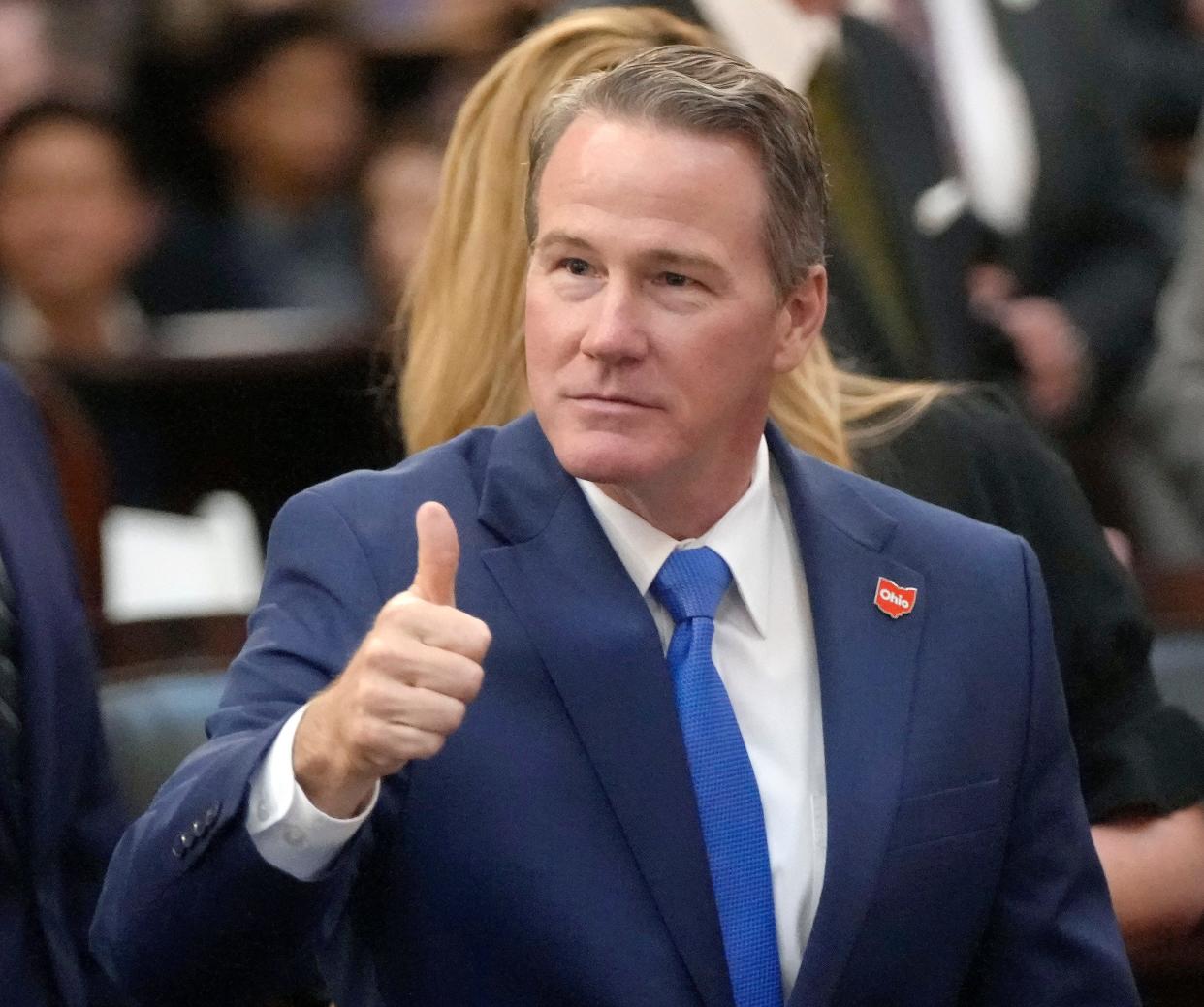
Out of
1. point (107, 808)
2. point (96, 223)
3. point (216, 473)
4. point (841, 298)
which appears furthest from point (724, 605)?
point (96, 223)

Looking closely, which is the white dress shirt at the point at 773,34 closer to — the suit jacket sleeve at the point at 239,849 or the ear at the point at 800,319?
the ear at the point at 800,319

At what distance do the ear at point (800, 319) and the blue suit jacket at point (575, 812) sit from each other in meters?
0.16

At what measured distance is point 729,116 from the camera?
2.11m

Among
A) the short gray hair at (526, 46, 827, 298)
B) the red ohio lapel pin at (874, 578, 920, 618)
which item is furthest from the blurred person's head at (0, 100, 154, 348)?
Answer: the red ohio lapel pin at (874, 578, 920, 618)

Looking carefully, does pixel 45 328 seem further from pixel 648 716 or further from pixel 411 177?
pixel 648 716

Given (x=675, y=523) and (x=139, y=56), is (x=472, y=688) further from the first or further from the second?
(x=139, y=56)

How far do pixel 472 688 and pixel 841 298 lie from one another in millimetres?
1639

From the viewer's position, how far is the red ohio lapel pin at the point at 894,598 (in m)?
2.24

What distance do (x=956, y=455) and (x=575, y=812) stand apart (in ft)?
3.37

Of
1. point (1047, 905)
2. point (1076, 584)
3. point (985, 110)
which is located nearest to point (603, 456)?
point (1047, 905)

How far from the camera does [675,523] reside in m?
2.22

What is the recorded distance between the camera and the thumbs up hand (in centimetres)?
178

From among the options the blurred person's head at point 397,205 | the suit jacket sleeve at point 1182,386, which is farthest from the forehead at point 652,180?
the blurred person's head at point 397,205

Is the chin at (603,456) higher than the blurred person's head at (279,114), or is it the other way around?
the chin at (603,456)
